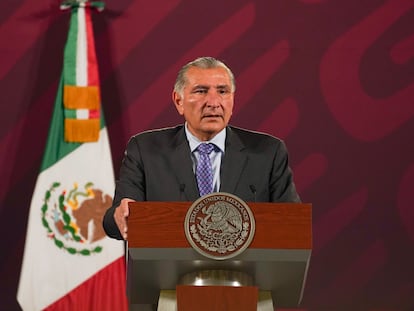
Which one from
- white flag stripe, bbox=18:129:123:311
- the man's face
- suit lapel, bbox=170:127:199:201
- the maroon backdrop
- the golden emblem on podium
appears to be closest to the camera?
the golden emblem on podium

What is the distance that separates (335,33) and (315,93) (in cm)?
42

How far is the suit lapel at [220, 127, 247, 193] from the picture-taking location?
2.89 m

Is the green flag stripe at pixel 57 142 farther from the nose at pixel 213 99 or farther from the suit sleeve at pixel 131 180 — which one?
the nose at pixel 213 99

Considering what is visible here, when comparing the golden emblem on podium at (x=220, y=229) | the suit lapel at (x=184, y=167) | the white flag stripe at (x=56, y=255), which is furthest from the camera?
the white flag stripe at (x=56, y=255)

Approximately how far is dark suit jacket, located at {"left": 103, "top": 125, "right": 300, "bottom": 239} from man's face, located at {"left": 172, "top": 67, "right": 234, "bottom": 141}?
9cm

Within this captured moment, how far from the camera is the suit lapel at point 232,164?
289cm

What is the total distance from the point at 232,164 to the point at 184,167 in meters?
0.17

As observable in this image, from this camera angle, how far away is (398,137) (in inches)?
210

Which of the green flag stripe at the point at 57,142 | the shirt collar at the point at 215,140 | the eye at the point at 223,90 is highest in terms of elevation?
the green flag stripe at the point at 57,142

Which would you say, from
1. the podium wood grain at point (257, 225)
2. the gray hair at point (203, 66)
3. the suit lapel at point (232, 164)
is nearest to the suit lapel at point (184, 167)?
the suit lapel at point (232, 164)

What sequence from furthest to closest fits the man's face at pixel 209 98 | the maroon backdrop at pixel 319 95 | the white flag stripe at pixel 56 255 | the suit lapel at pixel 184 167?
the maroon backdrop at pixel 319 95 < the white flag stripe at pixel 56 255 < the man's face at pixel 209 98 < the suit lapel at pixel 184 167

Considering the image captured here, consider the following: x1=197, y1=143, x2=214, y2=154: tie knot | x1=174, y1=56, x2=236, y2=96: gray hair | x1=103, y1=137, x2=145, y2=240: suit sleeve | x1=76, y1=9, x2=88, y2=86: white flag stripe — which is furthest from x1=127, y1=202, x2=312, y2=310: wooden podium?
x1=76, y1=9, x2=88, y2=86: white flag stripe

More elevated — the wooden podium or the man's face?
the man's face

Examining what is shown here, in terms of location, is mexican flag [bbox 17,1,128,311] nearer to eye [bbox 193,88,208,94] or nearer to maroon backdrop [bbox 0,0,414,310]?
maroon backdrop [bbox 0,0,414,310]
